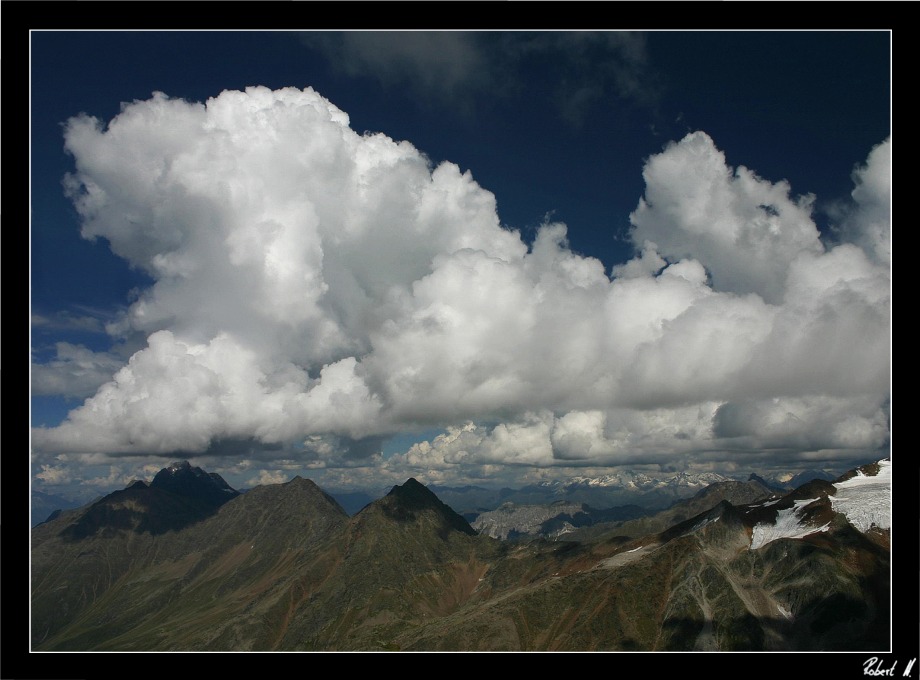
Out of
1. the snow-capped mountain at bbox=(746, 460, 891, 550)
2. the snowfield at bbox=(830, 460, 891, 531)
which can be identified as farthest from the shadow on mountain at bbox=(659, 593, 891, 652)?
the snow-capped mountain at bbox=(746, 460, 891, 550)

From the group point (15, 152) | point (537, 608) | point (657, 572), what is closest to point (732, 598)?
point (657, 572)
